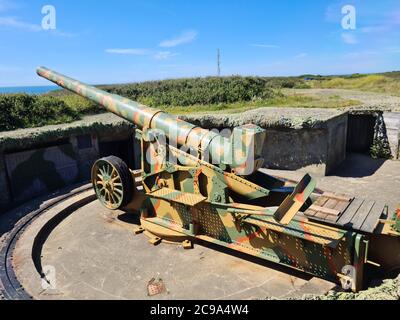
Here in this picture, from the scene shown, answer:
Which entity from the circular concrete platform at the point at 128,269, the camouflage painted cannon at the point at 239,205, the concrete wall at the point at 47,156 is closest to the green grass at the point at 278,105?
the concrete wall at the point at 47,156

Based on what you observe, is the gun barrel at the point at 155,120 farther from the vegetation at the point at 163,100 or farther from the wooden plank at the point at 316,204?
the vegetation at the point at 163,100

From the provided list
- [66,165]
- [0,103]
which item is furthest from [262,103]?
[0,103]

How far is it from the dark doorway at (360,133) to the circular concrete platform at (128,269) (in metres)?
9.05

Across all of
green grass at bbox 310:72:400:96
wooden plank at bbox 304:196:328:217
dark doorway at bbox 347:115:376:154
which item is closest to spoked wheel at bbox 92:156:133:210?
wooden plank at bbox 304:196:328:217

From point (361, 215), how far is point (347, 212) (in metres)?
0.19

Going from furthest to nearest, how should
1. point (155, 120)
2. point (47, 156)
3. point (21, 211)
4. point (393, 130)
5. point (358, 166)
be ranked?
point (393, 130) → point (358, 166) → point (47, 156) → point (21, 211) → point (155, 120)

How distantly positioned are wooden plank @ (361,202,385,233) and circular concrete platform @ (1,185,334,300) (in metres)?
1.12

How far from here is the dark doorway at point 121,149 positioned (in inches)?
493

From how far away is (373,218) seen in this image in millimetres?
4965

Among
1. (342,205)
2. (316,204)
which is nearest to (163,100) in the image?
(316,204)

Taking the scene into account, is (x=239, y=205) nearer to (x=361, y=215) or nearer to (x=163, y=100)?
(x=361, y=215)
